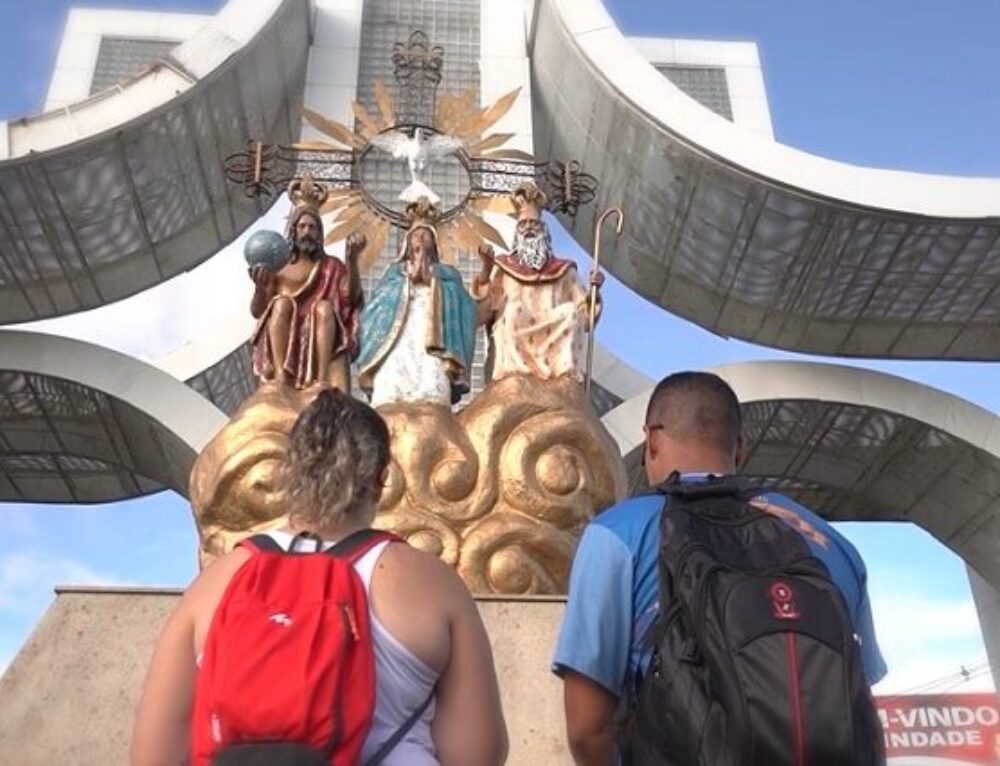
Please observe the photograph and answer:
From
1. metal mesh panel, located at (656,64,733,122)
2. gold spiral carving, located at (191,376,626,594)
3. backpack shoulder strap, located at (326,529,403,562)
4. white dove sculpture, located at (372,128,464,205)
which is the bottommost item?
metal mesh panel, located at (656,64,733,122)

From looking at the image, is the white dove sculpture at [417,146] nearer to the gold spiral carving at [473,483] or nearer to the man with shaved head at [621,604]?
the gold spiral carving at [473,483]

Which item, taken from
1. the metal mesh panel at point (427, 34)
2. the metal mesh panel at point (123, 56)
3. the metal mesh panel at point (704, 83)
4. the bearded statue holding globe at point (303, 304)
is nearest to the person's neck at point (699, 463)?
the bearded statue holding globe at point (303, 304)

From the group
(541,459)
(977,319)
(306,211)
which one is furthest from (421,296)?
(977,319)

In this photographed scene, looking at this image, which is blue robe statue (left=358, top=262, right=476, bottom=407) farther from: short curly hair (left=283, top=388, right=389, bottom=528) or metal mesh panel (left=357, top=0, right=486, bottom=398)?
metal mesh panel (left=357, top=0, right=486, bottom=398)

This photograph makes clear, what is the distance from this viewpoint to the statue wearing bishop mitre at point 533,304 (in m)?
5.91

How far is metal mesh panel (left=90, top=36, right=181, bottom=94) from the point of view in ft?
46.2

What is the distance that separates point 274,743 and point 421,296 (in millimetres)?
4954

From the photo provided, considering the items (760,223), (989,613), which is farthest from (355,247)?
(989,613)

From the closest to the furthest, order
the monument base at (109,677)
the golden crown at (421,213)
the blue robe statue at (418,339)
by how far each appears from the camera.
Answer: the monument base at (109,677) → the blue robe statue at (418,339) → the golden crown at (421,213)

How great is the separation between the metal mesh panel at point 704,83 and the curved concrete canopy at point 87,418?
8786 mm

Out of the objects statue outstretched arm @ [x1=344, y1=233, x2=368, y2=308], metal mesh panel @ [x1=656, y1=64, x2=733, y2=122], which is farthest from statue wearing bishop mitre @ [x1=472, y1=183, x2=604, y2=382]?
metal mesh panel @ [x1=656, y1=64, x2=733, y2=122]

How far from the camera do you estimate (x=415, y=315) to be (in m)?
5.98

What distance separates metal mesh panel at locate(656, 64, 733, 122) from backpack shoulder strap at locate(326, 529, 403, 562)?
46.6 feet

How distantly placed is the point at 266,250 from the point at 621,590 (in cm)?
484
